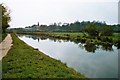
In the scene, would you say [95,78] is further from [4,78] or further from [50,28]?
[50,28]

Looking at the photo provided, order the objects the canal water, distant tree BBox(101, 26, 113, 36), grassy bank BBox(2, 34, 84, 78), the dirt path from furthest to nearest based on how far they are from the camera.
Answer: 1. distant tree BBox(101, 26, 113, 36)
2. the dirt path
3. the canal water
4. grassy bank BBox(2, 34, 84, 78)

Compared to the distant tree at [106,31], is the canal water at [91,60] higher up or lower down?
lower down

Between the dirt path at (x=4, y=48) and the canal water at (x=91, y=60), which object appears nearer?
the canal water at (x=91, y=60)

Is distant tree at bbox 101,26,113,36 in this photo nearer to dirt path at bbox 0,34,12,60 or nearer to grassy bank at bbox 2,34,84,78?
dirt path at bbox 0,34,12,60

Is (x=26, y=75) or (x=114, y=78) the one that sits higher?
(x=26, y=75)

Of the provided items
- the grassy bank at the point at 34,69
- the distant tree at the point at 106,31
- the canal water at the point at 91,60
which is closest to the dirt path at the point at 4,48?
the grassy bank at the point at 34,69

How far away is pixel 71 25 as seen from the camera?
16362 cm

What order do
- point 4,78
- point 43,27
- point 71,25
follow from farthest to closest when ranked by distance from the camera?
point 43,27, point 71,25, point 4,78

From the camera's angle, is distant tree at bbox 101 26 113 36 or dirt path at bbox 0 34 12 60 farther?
distant tree at bbox 101 26 113 36

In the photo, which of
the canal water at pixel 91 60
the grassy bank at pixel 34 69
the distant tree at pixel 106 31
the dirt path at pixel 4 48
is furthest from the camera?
the distant tree at pixel 106 31

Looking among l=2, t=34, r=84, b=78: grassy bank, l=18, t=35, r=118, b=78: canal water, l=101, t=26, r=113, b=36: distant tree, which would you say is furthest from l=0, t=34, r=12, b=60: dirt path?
l=101, t=26, r=113, b=36: distant tree

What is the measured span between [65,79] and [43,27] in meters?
185

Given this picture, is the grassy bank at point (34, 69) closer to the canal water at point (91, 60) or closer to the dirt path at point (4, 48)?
the canal water at point (91, 60)

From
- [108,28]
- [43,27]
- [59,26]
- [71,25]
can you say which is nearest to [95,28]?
[108,28]
